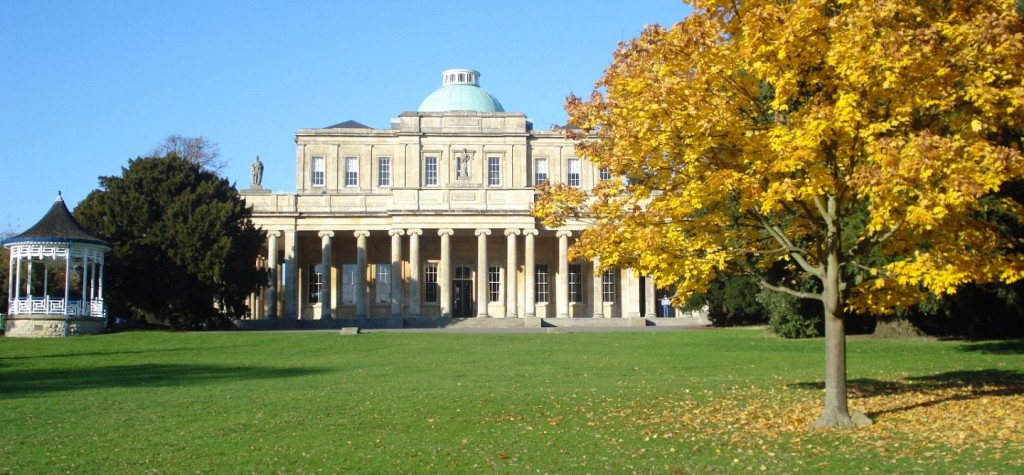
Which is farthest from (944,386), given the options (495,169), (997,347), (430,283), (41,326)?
(495,169)

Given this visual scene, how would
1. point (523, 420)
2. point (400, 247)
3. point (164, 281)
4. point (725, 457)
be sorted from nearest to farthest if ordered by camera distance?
point (725, 457) < point (523, 420) < point (164, 281) < point (400, 247)

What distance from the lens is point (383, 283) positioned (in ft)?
233

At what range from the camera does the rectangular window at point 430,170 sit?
251 feet

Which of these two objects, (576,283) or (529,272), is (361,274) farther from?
(576,283)

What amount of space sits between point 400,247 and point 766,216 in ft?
159

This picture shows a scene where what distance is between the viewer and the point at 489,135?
76312mm

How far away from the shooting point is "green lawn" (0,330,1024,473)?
14.6 m

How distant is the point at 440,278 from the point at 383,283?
6498 millimetres

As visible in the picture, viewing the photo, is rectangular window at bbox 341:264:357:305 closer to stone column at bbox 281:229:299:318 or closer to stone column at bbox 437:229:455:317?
stone column at bbox 281:229:299:318

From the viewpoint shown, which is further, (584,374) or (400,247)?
(400,247)

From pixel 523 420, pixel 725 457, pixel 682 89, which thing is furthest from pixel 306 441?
pixel 682 89

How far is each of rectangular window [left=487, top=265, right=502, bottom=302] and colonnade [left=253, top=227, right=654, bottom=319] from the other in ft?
2.13

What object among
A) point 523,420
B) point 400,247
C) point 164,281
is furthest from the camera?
point 400,247

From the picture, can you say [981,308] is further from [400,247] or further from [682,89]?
[400,247]
